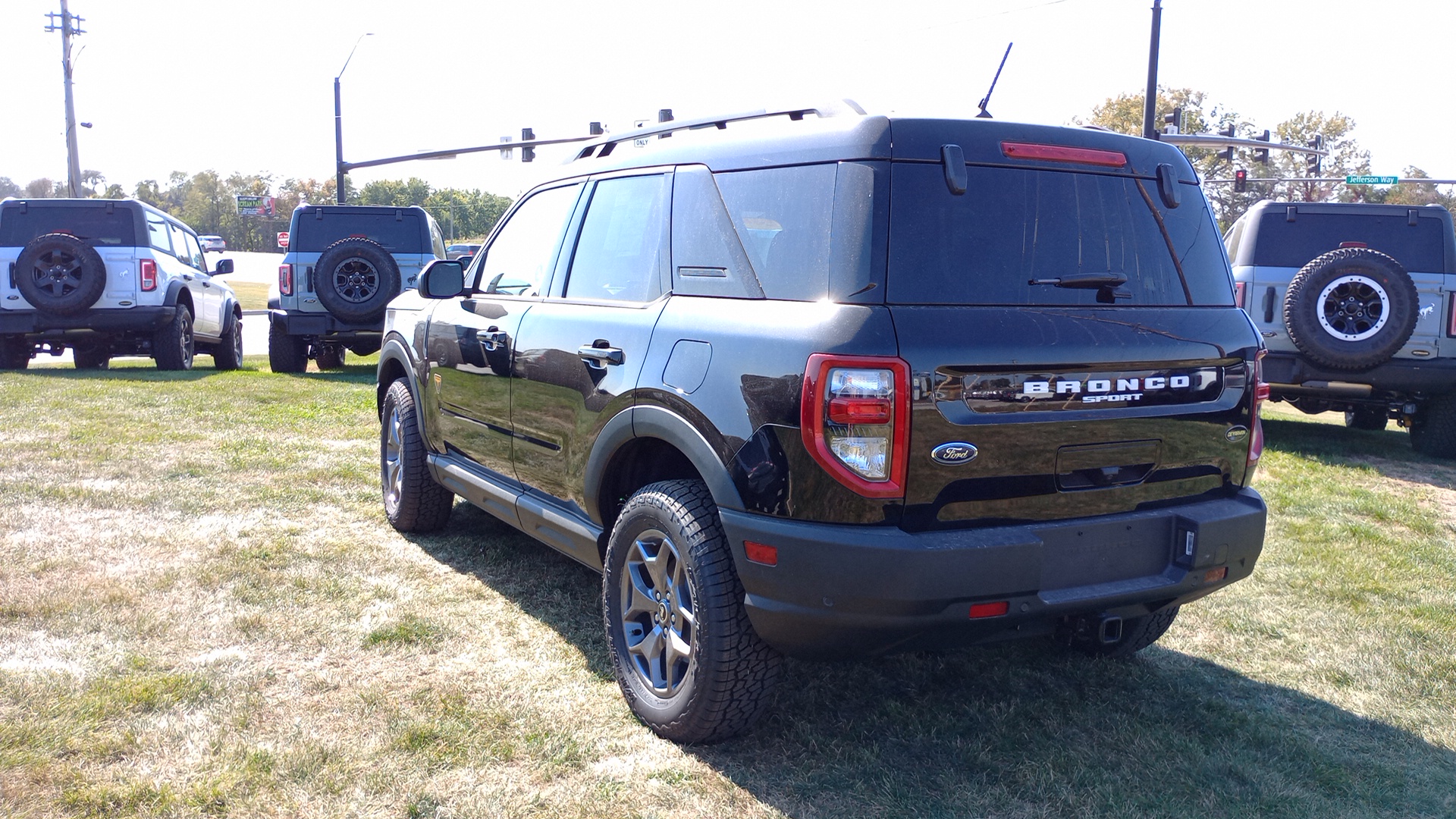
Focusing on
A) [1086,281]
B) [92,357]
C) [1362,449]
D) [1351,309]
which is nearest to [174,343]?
[92,357]

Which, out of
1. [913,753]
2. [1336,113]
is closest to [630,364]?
[913,753]

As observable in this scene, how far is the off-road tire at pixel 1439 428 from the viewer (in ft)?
29.9

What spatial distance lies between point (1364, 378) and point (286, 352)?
1194cm

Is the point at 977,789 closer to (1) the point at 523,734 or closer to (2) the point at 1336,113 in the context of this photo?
(1) the point at 523,734

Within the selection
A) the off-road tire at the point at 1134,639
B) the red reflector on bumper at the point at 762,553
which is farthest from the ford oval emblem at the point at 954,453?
the off-road tire at the point at 1134,639

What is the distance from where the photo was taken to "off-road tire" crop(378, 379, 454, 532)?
5.68m

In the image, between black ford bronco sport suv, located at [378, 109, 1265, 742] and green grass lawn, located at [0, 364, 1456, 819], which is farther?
green grass lawn, located at [0, 364, 1456, 819]

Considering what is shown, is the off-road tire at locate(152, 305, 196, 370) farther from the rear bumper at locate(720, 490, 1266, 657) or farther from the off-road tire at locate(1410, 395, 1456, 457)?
the off-road tire at locate(1410, 395, 1456, 457)

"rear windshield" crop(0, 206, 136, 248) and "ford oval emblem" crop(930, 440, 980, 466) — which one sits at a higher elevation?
"rear windshield" crop(0, 206, 136, 248)

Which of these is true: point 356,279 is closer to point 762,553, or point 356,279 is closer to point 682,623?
point 682,623

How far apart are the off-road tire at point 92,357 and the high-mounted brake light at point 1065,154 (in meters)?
13.6

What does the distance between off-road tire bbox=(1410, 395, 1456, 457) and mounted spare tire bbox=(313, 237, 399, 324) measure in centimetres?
1035

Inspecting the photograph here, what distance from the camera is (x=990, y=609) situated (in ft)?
9.78

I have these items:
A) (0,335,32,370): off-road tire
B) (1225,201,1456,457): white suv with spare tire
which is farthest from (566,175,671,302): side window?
(0,335,32,370): off-road tire
